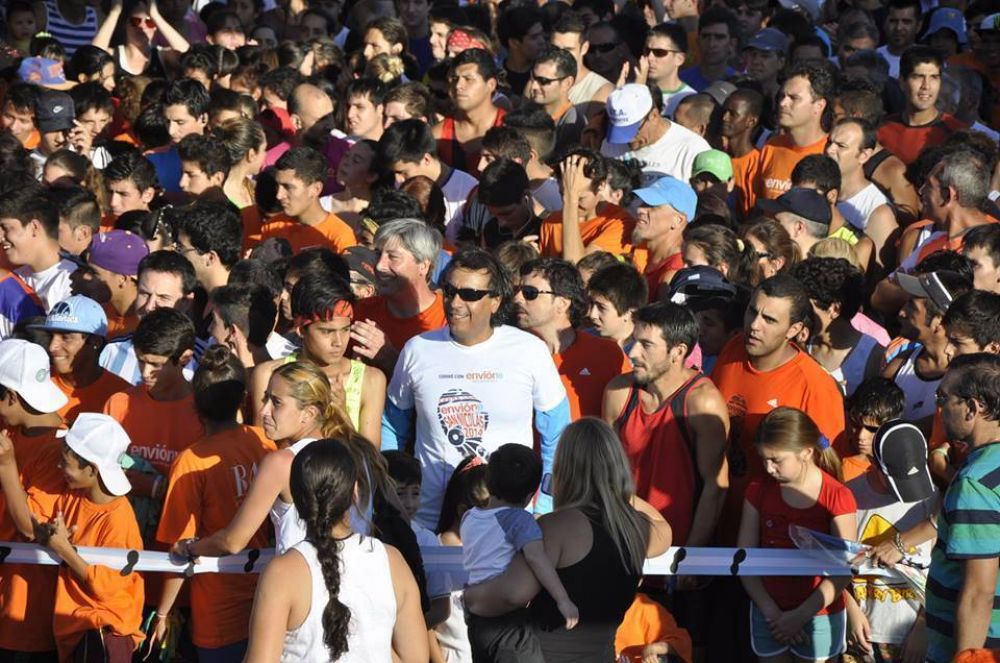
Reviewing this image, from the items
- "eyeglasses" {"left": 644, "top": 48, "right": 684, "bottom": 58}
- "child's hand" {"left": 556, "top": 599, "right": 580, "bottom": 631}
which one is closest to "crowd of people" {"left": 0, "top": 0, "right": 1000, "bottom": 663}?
"child's hand" {"left": 556, "top": 599, "right": 580, "bottom": 631}

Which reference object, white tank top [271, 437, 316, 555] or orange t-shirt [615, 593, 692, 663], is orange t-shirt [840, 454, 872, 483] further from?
white tank top [271, 437, 316, 555]

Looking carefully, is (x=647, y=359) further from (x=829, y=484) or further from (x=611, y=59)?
(x=611, y=59)

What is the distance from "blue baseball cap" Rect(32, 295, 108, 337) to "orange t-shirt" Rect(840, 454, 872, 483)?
3.43 meters

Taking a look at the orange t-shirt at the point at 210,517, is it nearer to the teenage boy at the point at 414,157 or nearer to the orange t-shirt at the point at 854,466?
the orange t-shirt at the point at 854,466

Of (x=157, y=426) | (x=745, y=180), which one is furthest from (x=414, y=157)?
(x=157, y=426)

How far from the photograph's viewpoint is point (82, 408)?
6770 millimetres

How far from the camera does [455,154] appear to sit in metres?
9.71

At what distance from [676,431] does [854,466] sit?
0.90 m

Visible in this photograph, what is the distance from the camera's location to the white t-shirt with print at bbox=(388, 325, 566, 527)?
612 cm

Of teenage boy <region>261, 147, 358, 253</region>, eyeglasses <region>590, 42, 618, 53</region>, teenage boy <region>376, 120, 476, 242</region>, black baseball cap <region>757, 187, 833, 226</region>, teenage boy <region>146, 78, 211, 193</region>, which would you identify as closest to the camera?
black baseball cap <region>757, 187, 833, 226</region>

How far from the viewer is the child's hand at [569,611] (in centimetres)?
465

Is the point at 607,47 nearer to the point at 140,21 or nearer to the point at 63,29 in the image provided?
the point at 140,21

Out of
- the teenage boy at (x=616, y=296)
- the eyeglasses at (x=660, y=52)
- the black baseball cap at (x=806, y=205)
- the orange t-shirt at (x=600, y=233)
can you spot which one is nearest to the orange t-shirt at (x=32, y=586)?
the teenage boy at (x=616, y=296)

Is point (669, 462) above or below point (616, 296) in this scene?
below
